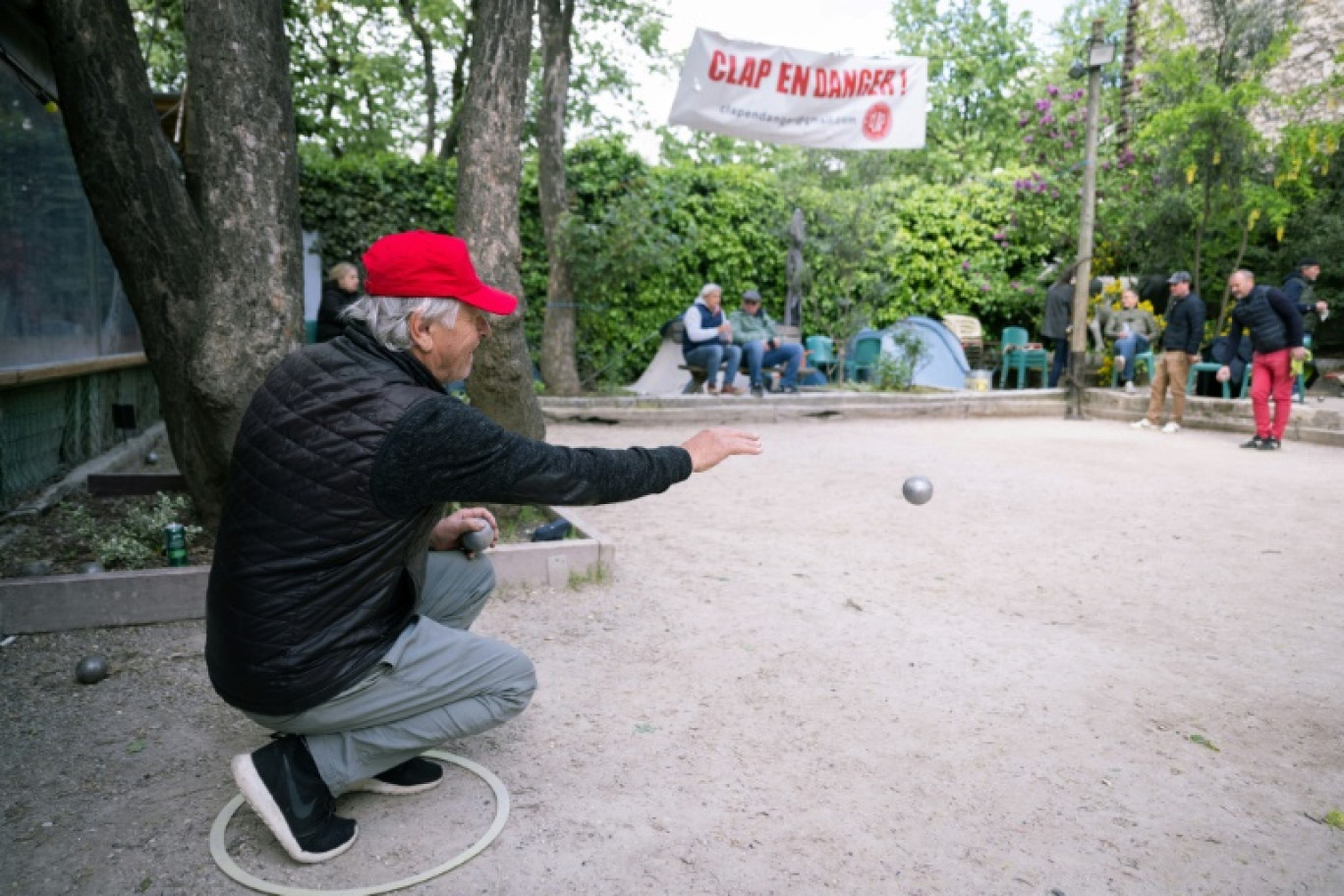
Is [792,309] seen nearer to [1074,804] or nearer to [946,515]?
[946,515]

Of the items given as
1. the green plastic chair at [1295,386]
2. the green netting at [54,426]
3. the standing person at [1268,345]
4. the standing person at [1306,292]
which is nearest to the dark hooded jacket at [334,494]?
the green netting at [54,426]

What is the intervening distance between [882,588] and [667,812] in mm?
2624

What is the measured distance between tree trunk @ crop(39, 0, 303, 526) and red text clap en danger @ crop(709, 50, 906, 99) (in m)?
9.53

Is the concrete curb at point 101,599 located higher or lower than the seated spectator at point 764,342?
lower

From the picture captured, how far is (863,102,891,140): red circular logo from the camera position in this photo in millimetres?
14180

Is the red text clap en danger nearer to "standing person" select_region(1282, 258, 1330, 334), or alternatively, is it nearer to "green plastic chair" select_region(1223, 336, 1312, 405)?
"standing person" select_region(1282, 258, 1330, 334)

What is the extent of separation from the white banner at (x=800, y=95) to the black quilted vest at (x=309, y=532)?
1167 cm

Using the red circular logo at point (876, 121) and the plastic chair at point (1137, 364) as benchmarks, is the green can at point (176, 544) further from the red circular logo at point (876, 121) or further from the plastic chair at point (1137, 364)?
the plastic chair at point (1137, 364)

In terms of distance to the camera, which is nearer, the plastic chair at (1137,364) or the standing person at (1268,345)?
the standing person at (1268,345)

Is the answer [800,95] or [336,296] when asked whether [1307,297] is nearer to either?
[800,95]

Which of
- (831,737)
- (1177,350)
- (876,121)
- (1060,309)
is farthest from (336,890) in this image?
(1060,309)

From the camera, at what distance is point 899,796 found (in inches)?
117

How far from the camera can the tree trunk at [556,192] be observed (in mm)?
12266

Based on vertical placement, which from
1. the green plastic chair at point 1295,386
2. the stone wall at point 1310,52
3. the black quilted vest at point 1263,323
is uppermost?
the stone wall at point 1310,52
